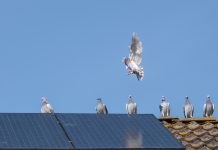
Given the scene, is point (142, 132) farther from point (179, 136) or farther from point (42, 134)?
point (179, 136)

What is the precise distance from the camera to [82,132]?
33.5 ft

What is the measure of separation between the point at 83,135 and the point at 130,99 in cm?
1452

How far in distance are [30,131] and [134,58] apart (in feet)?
24.2

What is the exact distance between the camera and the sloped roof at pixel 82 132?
959cm

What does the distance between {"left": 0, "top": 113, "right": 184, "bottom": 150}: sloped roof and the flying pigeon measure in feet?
16.9

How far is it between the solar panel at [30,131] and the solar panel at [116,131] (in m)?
0.16

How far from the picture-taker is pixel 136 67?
53.9 ft

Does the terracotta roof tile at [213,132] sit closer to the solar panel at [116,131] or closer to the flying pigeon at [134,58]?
the solar panel at [116,131]

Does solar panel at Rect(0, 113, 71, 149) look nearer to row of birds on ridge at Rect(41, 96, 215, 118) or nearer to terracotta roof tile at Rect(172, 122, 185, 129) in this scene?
terracotta roof tile at Rect(172, 122, 185, 129)

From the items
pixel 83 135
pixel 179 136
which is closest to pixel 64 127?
pixel 83 135

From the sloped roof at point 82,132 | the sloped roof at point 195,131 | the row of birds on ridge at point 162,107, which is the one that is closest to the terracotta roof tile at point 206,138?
the sloped roof at point 195,131

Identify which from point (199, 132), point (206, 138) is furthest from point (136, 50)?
point (206, 138)

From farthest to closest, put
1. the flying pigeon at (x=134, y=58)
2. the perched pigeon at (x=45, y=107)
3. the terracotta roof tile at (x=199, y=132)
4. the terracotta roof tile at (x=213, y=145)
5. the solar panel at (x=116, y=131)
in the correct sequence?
1. the perched pigeon at (x=45, y=107)
2. the flying pigeon at (x=134, y=58)
3. the terracotta roof tile at (x=199, y=132)
4. the terracotta roof tile at (x=213, y=145)
5. the solar panel at (x=116, y=131)

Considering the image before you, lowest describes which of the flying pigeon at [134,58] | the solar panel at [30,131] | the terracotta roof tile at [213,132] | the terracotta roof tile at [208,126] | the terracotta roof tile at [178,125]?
the solar panel at [30,131]
